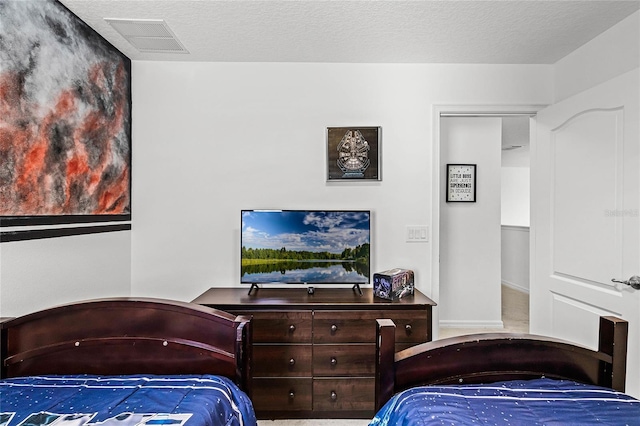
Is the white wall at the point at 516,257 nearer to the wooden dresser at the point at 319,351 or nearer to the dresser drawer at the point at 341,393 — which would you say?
the wooden dresser at the point at 319,351

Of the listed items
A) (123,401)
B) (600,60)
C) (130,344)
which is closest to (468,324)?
(600,60)

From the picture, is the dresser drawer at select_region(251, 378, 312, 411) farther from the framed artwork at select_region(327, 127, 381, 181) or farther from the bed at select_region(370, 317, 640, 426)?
the framed artwork at select_region(327, 127, 381, 181)

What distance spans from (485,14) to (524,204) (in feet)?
21.6

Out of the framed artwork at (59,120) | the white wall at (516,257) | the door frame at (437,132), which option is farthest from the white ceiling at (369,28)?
the white wall at (516,257)

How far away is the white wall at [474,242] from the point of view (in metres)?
4.23

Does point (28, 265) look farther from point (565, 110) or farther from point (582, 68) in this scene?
point (582, 68)

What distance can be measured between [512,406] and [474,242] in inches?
130

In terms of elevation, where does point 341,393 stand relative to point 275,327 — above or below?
below

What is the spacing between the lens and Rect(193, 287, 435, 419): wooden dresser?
2.43 meters

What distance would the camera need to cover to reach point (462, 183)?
4234mm

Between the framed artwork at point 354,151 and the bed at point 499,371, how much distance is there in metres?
1.70

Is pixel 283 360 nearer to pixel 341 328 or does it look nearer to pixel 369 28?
pixel 341 328

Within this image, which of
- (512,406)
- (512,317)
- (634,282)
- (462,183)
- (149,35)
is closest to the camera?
(512,406)

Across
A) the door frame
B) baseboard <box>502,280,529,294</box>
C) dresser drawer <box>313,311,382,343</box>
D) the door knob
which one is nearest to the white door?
the door knob
